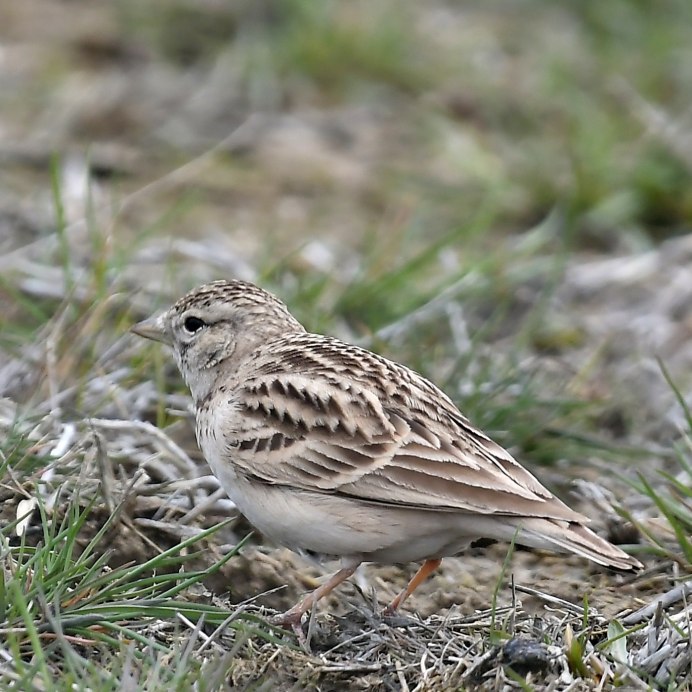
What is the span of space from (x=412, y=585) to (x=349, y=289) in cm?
246

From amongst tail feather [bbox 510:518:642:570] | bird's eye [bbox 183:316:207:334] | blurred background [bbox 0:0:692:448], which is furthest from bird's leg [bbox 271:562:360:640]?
blurred background [bbox 0:0:692:448]

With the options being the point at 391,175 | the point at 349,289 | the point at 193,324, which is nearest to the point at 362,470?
the point at 193,324

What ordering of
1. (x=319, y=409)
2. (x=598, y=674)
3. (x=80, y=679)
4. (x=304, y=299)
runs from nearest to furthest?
(x=80, y=679) < (x=598, y=674) < (x=319, y=409) < (x=304, y=299)

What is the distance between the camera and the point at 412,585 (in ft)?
16.7

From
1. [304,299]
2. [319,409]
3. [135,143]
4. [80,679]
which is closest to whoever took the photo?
[80,679]

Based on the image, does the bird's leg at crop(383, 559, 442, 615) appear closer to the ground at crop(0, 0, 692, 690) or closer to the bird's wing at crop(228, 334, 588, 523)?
the ground at crop(0, 0, 692, 690)

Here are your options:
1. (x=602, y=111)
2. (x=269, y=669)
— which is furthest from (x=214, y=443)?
(x=602, y=111)

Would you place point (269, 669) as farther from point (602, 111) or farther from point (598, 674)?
point (602, 111)

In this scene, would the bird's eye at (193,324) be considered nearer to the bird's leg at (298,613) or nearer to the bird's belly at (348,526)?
the bird's belly at (348,526)

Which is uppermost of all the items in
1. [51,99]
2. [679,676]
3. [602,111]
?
[679,676]

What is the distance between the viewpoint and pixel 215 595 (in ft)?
17.0

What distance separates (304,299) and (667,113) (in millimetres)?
4837

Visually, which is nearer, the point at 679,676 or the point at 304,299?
the point at 679,676

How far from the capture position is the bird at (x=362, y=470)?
4.62 metres
